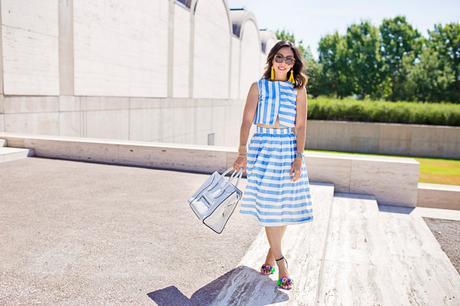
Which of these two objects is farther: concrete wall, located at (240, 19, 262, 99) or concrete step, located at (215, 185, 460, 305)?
concrete wall, located at (240, 19, 262, 99)

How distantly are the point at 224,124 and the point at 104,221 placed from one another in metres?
21.7

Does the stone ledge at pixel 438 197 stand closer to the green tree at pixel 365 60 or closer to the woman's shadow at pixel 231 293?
the woman's shadow at pixel 231 293

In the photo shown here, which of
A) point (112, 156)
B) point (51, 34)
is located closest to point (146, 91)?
point (51, 34)

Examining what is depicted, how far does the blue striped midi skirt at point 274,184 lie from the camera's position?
3.29m

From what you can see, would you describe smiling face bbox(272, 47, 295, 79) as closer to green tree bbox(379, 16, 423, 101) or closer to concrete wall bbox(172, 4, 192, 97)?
concrete wall bbox(172, 4, 192, 97)

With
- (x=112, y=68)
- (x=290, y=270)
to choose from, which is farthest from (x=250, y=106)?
(x=112, y=68)

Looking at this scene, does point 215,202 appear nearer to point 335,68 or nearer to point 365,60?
point 365,60

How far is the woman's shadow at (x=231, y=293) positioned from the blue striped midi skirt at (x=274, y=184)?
1.54ft

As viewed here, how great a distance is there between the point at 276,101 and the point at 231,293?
143cm

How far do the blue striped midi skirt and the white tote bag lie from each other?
0.11 metres

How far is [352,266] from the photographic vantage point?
4.05 meters

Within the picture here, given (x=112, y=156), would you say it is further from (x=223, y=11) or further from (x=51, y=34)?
(x=223, y=11)

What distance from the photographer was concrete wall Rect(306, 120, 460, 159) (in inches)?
961

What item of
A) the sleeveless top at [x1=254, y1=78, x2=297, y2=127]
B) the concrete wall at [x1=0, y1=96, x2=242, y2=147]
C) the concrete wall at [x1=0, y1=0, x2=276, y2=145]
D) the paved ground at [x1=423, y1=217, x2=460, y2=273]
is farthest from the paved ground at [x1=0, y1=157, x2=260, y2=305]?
the concrete wall at [x1=0, y1=0, x2=276, y2=145]
